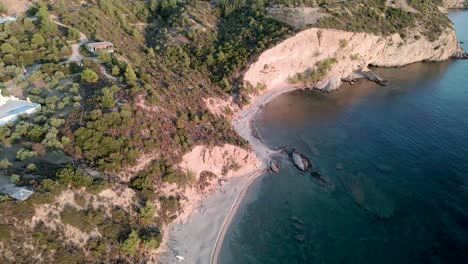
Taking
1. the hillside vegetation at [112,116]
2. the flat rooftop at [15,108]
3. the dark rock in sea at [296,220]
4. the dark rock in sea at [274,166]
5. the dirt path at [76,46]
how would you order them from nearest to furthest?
1. the hillside vegetation at [112,116]
2. the flat rooftop at [15,108]
3. the dark rock in sea at [296,220]
4. the dark rock in sea at [274,166]
5. the dirt path at [76,46]

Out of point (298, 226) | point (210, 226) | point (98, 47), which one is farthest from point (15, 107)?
point (298, 226)

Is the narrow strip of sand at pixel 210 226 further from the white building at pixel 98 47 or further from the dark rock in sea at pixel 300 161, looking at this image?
the white building at pixel 98 47

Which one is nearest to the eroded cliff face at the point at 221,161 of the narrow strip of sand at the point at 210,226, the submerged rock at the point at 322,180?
the narrow strip of sand at the point at 210,226

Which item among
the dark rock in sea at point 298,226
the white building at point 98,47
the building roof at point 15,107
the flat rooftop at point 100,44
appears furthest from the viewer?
the flat rooftop at point 100,44

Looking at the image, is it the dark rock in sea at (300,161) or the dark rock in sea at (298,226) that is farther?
the dark rock in sea at (300,161)

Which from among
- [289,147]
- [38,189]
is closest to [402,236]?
[289,147]

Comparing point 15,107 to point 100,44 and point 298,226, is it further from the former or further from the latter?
point 298,226

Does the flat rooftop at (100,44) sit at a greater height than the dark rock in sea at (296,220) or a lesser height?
greater

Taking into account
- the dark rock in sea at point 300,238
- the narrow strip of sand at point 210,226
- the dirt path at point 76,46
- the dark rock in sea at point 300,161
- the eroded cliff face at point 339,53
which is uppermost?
the eroded cliff face at point 339,53
